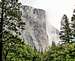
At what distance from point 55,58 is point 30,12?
48223 millimetres

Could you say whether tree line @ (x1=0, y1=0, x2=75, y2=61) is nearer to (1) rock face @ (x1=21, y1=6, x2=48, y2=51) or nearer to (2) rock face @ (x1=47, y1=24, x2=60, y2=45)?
(1) rock face @ (x1=21, y1=6, x2=48, y2=51)

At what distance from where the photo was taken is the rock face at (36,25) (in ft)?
222

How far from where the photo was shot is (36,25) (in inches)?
2960

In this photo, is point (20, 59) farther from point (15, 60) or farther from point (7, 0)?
point (7, 0)

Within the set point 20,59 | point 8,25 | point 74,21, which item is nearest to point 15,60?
point 20,59

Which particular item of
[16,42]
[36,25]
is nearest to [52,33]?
[36,25]

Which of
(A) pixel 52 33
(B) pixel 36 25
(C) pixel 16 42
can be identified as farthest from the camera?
(A) pixel 52 33

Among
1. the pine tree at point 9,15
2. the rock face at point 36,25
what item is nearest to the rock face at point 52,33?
the rock face at point 36,25

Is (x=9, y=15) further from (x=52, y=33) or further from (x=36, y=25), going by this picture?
(x=52, y=33)

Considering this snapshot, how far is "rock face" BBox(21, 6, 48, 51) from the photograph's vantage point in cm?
6762

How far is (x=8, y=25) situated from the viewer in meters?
17.2

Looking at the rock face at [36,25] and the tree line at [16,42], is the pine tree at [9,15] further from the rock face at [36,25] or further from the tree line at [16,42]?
the rock face at [36,25]

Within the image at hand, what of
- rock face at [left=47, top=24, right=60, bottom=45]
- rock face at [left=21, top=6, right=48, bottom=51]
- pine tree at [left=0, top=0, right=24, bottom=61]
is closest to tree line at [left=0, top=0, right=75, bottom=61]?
pine tree at [left=0, top=0, right=24, bottom=61]

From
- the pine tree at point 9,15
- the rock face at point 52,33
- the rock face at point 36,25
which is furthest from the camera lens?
the rock face at point 52,33
